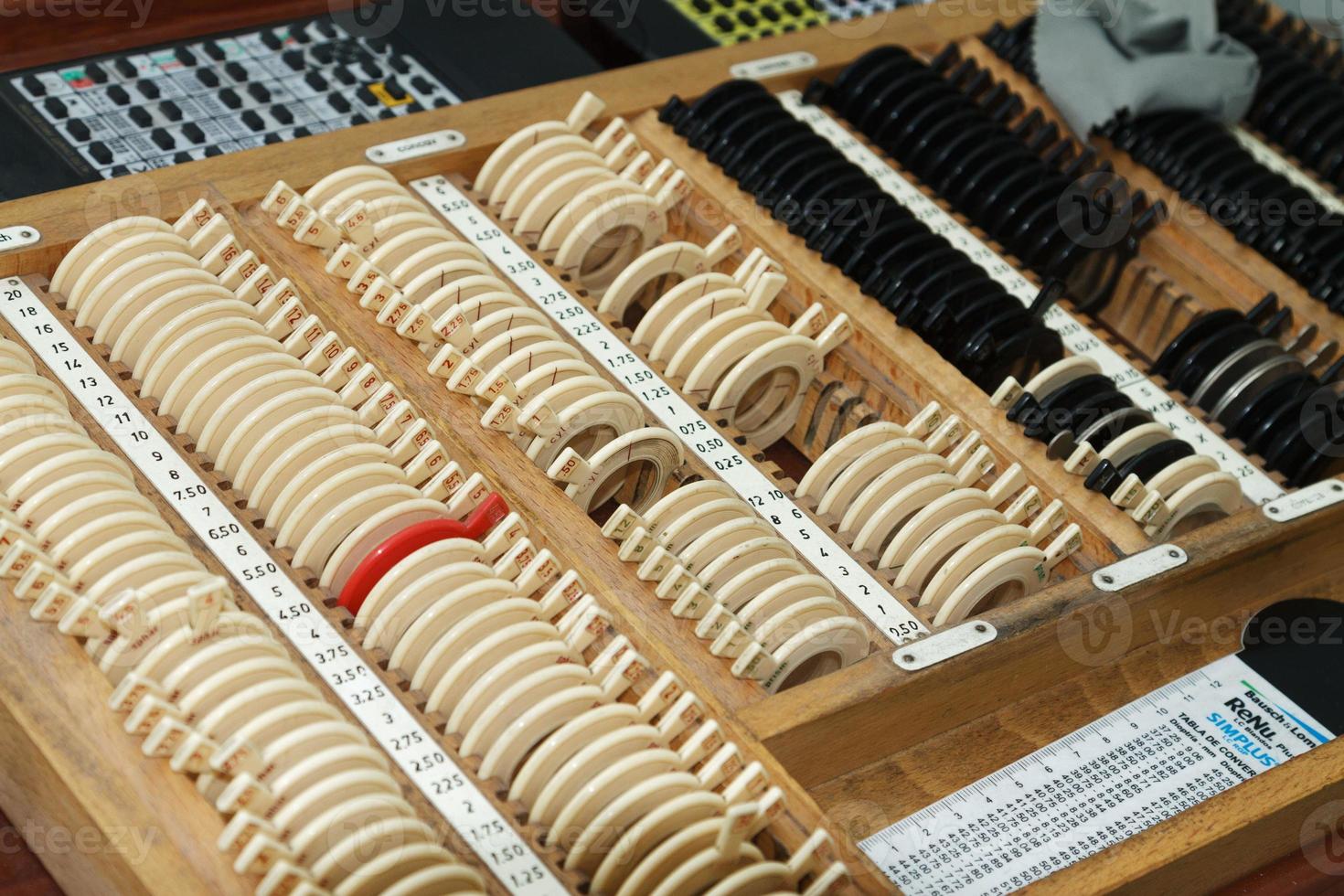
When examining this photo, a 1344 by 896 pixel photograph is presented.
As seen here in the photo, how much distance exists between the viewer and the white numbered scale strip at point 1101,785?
1.95m

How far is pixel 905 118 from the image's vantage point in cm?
279

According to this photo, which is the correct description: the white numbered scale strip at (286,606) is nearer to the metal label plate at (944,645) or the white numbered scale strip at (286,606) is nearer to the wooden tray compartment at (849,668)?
the wooden tray compartment at (849,668)

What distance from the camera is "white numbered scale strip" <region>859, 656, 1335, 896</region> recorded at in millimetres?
1950


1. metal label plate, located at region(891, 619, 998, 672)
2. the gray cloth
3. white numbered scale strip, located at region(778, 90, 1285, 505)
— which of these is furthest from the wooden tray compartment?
the gray cloth

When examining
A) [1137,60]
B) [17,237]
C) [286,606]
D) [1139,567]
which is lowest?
[1139,567]

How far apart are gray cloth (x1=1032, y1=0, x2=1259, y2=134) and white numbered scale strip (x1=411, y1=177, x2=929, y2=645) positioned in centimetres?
105

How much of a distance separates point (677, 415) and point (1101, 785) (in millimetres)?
724

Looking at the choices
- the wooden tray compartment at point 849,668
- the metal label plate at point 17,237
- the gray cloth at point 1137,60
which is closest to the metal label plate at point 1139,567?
the wooden tray compartment at point 849,668

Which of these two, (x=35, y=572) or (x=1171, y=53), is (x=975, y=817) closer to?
(x=35, y=572)

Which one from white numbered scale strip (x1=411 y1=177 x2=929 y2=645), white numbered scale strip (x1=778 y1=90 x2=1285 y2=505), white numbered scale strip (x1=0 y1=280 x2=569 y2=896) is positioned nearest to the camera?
white numbered scale strip (x1=0 y1=280 x2=569 y2=896)

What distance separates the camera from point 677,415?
7.43 feet

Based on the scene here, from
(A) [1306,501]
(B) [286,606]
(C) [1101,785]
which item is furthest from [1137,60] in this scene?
(B) [286,606]

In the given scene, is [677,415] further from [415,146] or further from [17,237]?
[17,237]

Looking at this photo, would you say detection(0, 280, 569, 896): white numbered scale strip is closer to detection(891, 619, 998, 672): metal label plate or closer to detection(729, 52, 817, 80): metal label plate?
detection(891, 619, 998, 672): metal label plate
